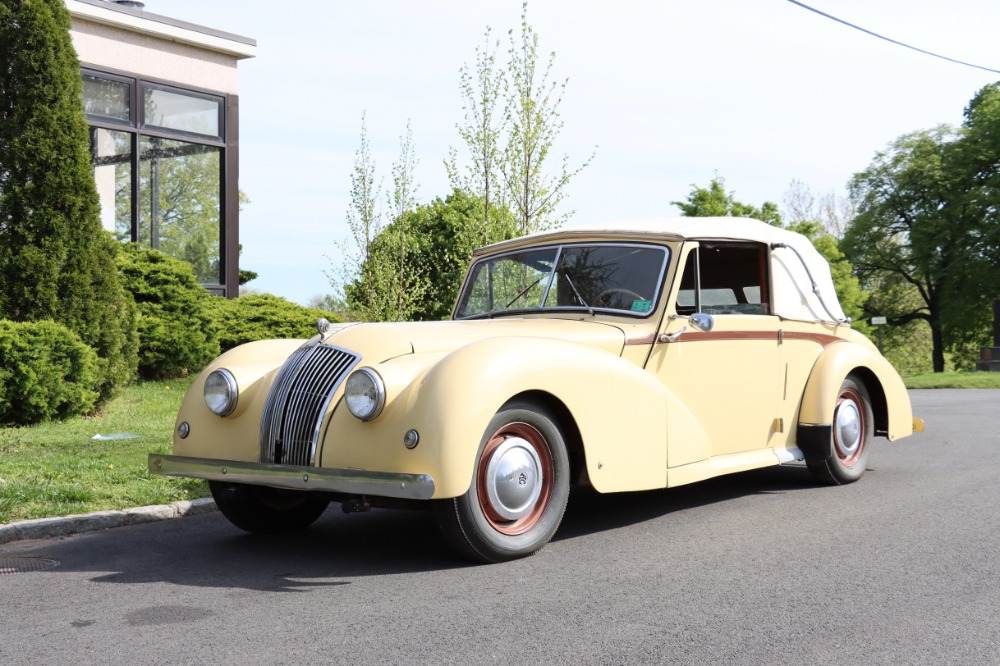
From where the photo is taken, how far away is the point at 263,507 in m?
6.29

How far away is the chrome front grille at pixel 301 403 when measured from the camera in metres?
5.44

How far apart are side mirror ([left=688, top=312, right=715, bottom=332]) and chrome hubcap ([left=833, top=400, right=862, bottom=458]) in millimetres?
1767

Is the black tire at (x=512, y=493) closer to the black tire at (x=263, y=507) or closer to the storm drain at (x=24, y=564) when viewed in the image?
the black tire at (x=263, y=507)

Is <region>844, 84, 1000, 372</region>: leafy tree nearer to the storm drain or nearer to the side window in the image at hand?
the side window

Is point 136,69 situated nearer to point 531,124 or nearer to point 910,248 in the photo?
point 531,124

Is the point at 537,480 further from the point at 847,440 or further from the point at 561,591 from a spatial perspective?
the point at 847,440

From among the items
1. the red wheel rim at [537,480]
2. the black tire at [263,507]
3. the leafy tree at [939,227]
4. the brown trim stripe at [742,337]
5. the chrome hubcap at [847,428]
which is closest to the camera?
the red wheel rim at [537,480]

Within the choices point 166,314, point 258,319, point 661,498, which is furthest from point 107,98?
point 661,498

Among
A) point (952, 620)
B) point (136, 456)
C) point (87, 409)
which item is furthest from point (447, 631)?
point (87, 409)

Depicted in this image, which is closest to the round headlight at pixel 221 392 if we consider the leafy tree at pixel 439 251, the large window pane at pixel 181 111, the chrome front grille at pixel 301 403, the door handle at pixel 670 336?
the chrome front grille at pixel 301 403

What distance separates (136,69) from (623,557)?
14.9m

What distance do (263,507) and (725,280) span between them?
3618 millimetres

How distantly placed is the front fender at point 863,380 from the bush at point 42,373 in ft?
26.4

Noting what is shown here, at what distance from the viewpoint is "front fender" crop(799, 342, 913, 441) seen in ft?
24.8
